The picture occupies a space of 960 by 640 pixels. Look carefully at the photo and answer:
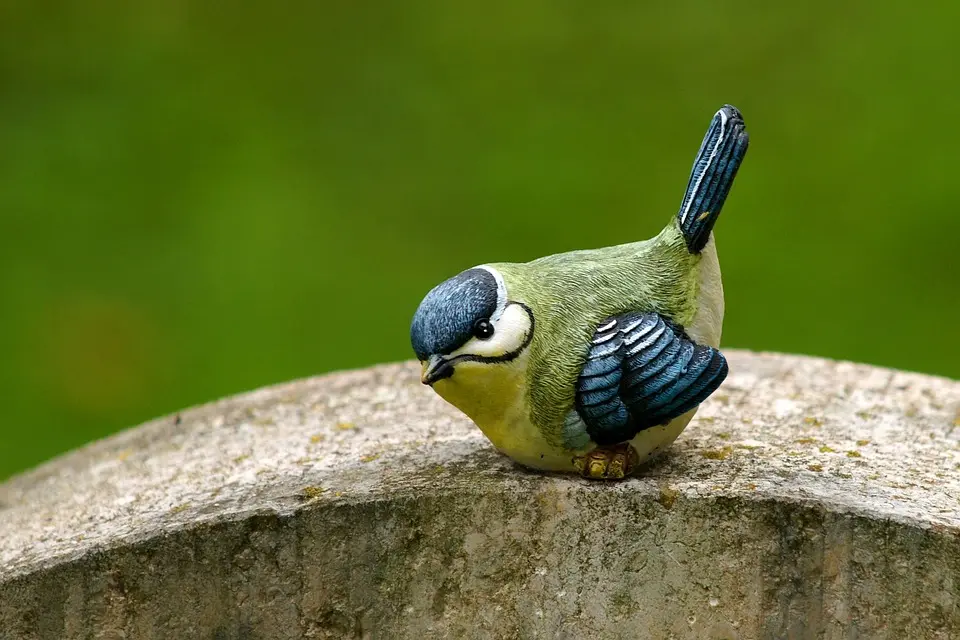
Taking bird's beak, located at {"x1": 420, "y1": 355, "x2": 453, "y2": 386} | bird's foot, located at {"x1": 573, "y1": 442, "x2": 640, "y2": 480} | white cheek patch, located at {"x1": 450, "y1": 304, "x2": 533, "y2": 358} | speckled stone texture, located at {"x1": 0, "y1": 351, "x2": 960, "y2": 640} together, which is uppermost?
white cheek patch, located at {"x1": 450, "y1": 304, "x2": 533, "y2": 358}

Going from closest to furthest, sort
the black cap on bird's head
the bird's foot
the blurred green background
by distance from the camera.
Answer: the black cap on bird's head < the bird's foot < the blurred green background

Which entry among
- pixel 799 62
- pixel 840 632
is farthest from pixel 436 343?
pixel 799 62

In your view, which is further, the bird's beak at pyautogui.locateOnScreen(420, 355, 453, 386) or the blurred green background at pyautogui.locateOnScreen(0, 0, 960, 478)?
the blurred green background at pyautogui.locateOnScreen(0, 0, 960, 478)

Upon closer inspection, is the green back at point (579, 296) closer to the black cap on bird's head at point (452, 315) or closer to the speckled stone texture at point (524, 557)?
the black cap on bird's head at point (452, 315)

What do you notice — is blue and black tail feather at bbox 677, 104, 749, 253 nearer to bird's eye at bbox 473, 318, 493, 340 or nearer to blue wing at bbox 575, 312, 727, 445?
blue wing at bbox 575, 312, 727, 445

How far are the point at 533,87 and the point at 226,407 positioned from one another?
2.19m

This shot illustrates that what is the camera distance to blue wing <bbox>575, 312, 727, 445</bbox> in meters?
1.88

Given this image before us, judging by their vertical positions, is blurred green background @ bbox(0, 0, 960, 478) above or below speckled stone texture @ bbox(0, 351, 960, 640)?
A: above

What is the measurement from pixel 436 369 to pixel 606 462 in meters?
0.33

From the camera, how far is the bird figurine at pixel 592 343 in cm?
185

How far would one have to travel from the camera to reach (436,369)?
183 centimetres

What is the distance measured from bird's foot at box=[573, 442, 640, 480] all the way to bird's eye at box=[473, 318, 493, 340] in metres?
0.26

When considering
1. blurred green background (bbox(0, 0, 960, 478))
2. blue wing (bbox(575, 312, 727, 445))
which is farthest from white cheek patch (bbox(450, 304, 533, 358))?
blurred green background (bbox(0, 0, 960, 478))

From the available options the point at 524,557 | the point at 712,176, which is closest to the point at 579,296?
the point at 712,176
